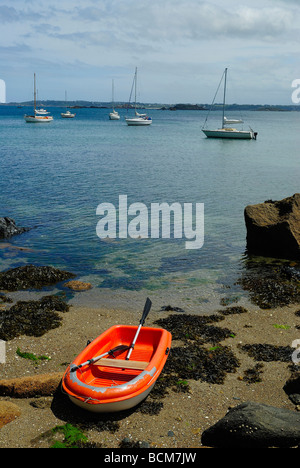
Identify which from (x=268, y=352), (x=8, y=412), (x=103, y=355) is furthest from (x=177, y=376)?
(x=8, y=412)

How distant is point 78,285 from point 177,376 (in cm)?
642

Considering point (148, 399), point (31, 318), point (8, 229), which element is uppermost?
point (8, 229)

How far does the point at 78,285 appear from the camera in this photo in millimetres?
15289

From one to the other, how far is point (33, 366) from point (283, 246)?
38.0ft

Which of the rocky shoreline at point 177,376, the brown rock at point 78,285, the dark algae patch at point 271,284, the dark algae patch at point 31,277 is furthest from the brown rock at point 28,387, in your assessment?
the dark algae patch at point 271,284

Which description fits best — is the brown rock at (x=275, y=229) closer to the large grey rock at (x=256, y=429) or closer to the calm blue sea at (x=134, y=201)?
the calm blue sea at (x=134, y=201)

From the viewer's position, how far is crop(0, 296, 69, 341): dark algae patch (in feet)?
39.0

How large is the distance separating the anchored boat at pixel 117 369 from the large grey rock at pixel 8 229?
11.4 m

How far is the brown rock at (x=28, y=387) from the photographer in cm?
887

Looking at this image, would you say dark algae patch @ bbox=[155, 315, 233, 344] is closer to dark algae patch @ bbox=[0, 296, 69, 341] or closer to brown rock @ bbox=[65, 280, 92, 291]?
dark algae patch @ bbox=[0, 296, 69, 341]

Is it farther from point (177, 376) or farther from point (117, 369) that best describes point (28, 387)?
point (177, 376)

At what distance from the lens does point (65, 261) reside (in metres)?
17.9
